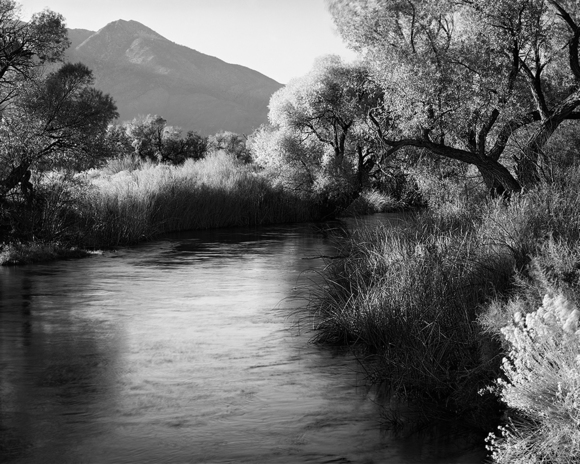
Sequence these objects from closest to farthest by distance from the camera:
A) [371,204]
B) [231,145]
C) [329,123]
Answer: [329,123], [371,204], [231,145]

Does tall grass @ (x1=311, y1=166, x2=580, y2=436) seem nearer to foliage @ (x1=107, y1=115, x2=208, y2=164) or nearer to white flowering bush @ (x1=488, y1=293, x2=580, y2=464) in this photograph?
white flowering bush @ (x1=488, y1=293, x2=580, y2=464)

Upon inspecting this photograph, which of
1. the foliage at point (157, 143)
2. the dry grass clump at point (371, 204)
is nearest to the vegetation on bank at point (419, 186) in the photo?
the dry grass clump at point (371, 204)

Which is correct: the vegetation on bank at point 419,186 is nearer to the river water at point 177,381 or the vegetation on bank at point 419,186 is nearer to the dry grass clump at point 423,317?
the dry grass clump at point 423,317

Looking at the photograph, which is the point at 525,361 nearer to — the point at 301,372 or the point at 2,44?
the point at 301,372

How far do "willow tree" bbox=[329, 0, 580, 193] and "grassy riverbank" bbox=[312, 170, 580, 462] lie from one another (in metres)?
9.16

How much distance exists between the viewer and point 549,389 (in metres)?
5.76

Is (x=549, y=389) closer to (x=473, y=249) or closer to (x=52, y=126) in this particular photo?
(x=473, y=249)

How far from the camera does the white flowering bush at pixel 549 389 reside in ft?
18.1

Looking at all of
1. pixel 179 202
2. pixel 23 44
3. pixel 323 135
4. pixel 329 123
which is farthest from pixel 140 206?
pixel 323 135

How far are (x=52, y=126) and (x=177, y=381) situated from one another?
14.7m

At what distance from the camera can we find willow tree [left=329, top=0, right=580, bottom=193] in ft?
75.5

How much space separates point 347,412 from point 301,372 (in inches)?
67.2

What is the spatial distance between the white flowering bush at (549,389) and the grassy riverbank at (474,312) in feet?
0.06

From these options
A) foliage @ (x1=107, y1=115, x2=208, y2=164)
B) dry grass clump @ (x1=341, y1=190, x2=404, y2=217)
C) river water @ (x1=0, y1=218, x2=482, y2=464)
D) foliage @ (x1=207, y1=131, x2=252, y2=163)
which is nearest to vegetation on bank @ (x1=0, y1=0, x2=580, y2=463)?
dry grass clump @ (x1=341, y1=190, x2=404, y2=217)
